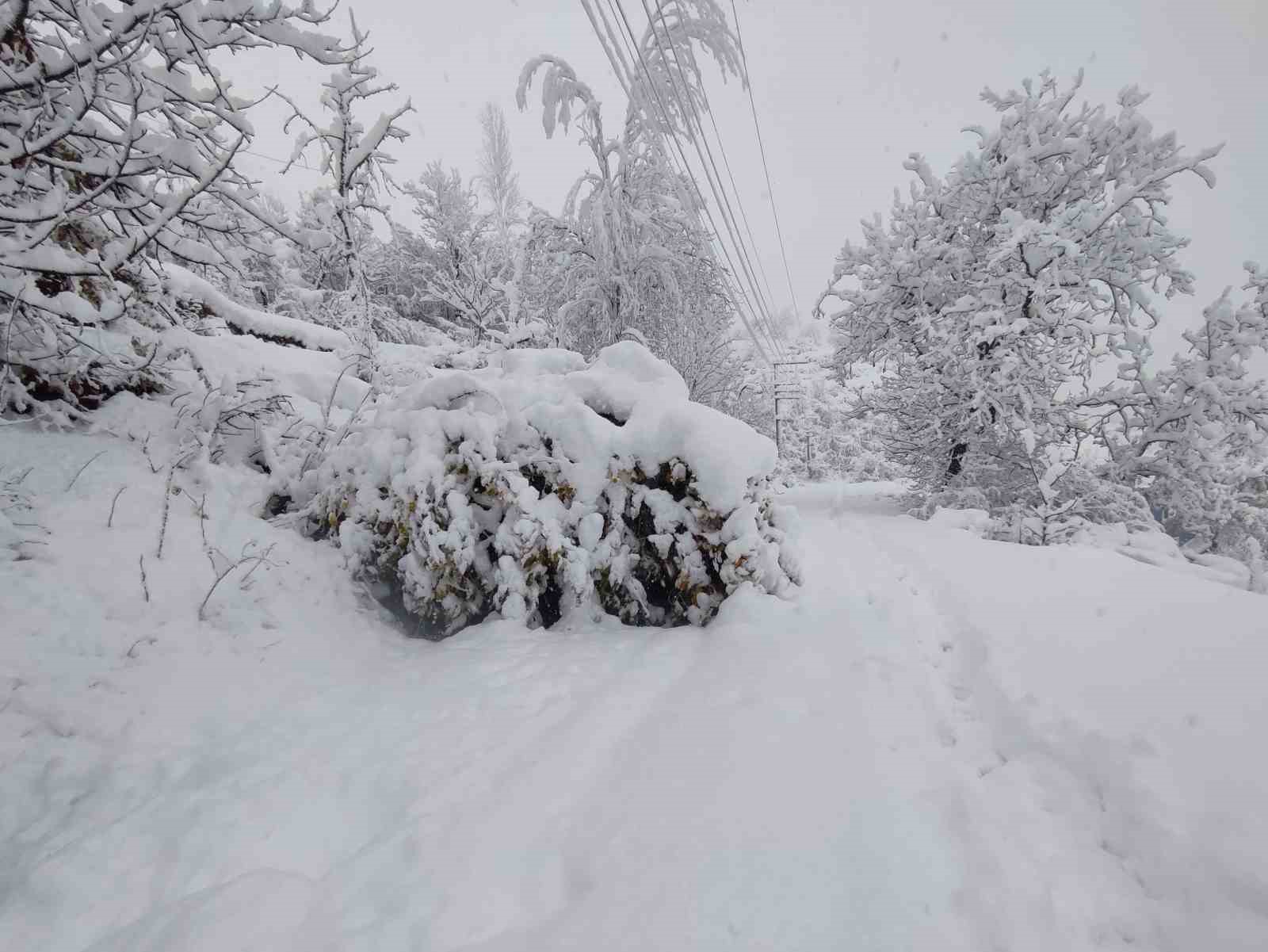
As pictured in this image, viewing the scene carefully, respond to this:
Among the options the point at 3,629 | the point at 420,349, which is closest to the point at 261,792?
the point at 3,629

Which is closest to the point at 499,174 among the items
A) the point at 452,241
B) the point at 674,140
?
the point at 452,241

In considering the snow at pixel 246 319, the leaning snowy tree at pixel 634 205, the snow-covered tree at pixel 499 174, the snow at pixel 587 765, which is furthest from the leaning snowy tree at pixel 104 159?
the snow-covered tree at pixel 499 174

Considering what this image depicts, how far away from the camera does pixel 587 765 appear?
Answer: 6.94 ft

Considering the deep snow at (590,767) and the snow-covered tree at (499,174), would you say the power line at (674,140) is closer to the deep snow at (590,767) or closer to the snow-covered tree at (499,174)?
the deep snow at (590,767)

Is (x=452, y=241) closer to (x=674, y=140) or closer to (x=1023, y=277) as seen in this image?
(x=674, y=140)

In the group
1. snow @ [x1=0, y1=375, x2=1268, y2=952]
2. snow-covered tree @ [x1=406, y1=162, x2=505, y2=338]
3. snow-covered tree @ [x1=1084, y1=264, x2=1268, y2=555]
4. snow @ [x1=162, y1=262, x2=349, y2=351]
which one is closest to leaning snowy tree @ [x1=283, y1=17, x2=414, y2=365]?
snow @ [x1=162, y1=262, x2=349, y2=351]

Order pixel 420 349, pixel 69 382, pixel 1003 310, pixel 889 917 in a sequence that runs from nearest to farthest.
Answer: pixel 889 917
pixel 69 382
pixel 1003 310
pixel 420 349

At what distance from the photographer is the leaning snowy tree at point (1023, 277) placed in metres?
7.08

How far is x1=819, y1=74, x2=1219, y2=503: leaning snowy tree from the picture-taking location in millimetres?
7078

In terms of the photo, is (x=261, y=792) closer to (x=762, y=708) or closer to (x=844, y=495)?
(x=762, y=708)

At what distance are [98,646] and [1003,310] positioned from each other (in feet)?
31.6

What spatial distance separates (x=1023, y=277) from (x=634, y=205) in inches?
234

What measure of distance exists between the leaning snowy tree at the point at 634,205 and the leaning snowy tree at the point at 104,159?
525 centimetres

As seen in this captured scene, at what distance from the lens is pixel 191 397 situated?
150 inches
